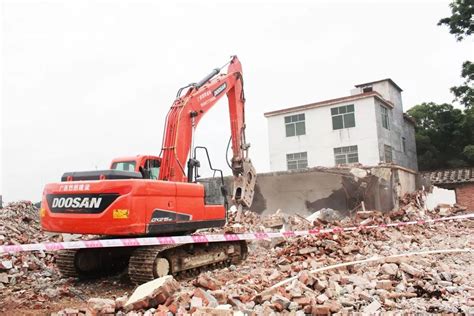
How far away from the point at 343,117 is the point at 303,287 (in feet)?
61.0

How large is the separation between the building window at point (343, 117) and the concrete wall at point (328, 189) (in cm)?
650

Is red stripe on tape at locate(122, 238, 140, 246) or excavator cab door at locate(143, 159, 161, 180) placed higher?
excavator cab door at locate(143, 159, 161, 180)

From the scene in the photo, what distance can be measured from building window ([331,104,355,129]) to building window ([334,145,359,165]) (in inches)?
46.5

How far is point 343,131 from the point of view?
22.5 metres

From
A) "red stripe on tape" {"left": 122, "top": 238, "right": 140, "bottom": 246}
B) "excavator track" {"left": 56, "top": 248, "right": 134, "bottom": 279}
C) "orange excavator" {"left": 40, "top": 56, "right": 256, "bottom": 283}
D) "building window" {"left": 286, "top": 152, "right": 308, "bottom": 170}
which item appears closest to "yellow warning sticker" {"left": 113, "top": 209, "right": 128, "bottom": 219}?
"orange excavator" {"left": 40, "top": 56, "right": 256, "bottom": 283}

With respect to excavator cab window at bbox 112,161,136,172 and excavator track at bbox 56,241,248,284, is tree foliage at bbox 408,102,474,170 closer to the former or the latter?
excavator track at bbox 56,241,248,284

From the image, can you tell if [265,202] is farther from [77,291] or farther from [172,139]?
[77,291]

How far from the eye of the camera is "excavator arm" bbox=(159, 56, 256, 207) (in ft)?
24.5

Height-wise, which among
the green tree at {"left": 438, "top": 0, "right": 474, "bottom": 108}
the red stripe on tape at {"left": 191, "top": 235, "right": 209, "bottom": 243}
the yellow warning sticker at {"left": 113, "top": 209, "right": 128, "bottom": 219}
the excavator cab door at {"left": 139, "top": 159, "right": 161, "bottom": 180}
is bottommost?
the red stripe on tape at {"left": 191, "top": 235, "right": 209, "bottom": 243}

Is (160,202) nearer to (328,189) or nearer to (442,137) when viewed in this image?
(328,189)

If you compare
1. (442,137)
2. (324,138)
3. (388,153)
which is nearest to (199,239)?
(324,138)

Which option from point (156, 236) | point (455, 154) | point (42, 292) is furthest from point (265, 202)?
point (455, 154)

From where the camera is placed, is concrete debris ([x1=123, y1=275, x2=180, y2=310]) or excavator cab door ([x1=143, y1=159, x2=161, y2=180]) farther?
excavator cab door ([x1=143, y1=159, x2=161, y2=180])

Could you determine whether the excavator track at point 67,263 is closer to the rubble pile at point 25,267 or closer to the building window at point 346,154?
the rubble pile at point 25,267
